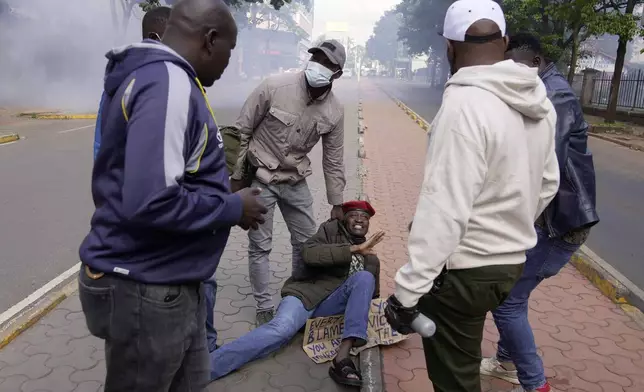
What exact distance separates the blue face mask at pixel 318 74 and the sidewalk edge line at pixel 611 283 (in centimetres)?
292

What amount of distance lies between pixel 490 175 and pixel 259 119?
194cm

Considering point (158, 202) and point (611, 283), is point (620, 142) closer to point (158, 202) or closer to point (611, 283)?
point (611, 283)

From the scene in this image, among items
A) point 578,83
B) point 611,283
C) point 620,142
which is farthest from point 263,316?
point 578,83

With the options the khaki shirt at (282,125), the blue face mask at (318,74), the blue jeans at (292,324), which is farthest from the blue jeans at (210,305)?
the blue face mask at (318,74)

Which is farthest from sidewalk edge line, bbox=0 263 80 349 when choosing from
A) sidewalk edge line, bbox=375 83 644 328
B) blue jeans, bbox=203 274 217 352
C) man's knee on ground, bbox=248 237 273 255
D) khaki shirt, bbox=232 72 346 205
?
sidewalk edge line, bbox=375 83 644 328

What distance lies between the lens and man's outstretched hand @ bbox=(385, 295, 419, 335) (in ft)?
5.94

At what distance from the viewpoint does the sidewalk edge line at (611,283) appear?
166 inches

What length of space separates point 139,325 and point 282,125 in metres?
1.98

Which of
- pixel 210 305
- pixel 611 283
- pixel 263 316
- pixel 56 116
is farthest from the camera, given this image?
pixel 56 116

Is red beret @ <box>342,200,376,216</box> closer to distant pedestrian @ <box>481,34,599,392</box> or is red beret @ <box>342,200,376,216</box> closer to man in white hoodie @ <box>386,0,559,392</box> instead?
distant pedestrian @ <box>481,34,599,392</box>

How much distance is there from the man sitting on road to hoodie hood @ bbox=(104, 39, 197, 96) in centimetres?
186

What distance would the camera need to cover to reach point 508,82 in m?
1.76

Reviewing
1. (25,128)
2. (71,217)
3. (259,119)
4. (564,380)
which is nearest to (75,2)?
(25,128)

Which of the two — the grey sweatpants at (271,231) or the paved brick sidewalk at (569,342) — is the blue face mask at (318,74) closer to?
the grey sweatpants at (271,231)
